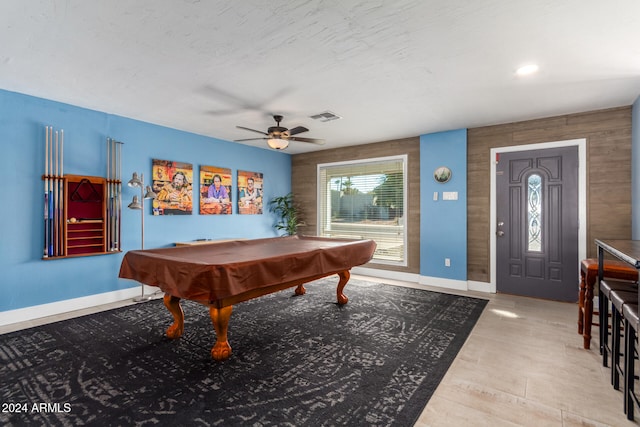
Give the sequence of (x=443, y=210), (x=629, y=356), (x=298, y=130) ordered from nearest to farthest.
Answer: (x=629, y=356) < (x=298, y=130) < (x=443, y=210)

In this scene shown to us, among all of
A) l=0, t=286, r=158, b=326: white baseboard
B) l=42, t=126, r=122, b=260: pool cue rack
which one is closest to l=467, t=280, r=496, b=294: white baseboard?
l=0, t=286, r=158, b=326: white baseboard

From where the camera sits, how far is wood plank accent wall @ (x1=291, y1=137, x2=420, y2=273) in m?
5.35

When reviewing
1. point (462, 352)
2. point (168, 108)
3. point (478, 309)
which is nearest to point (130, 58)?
point (168, 108)

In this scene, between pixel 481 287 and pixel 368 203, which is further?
pixel 368 203

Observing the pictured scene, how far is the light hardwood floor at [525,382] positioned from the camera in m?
1.79

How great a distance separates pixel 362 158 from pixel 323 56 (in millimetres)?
3456

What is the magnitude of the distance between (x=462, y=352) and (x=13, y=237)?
4.67 m

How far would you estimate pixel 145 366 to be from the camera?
2.35m

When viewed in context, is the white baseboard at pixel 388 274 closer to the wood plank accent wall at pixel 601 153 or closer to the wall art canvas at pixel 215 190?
the wood plank accent wall at pixel 601 153

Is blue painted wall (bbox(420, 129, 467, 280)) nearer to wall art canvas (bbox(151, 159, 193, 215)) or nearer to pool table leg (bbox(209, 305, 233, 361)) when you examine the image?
pool table leg (bbox(209, 305, 233, 361))

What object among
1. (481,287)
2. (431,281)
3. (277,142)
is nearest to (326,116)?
(277,142)

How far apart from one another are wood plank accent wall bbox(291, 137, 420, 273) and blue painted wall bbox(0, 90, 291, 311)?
214 cm

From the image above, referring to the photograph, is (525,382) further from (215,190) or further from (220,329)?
(215,190)

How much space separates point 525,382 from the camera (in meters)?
2.17
